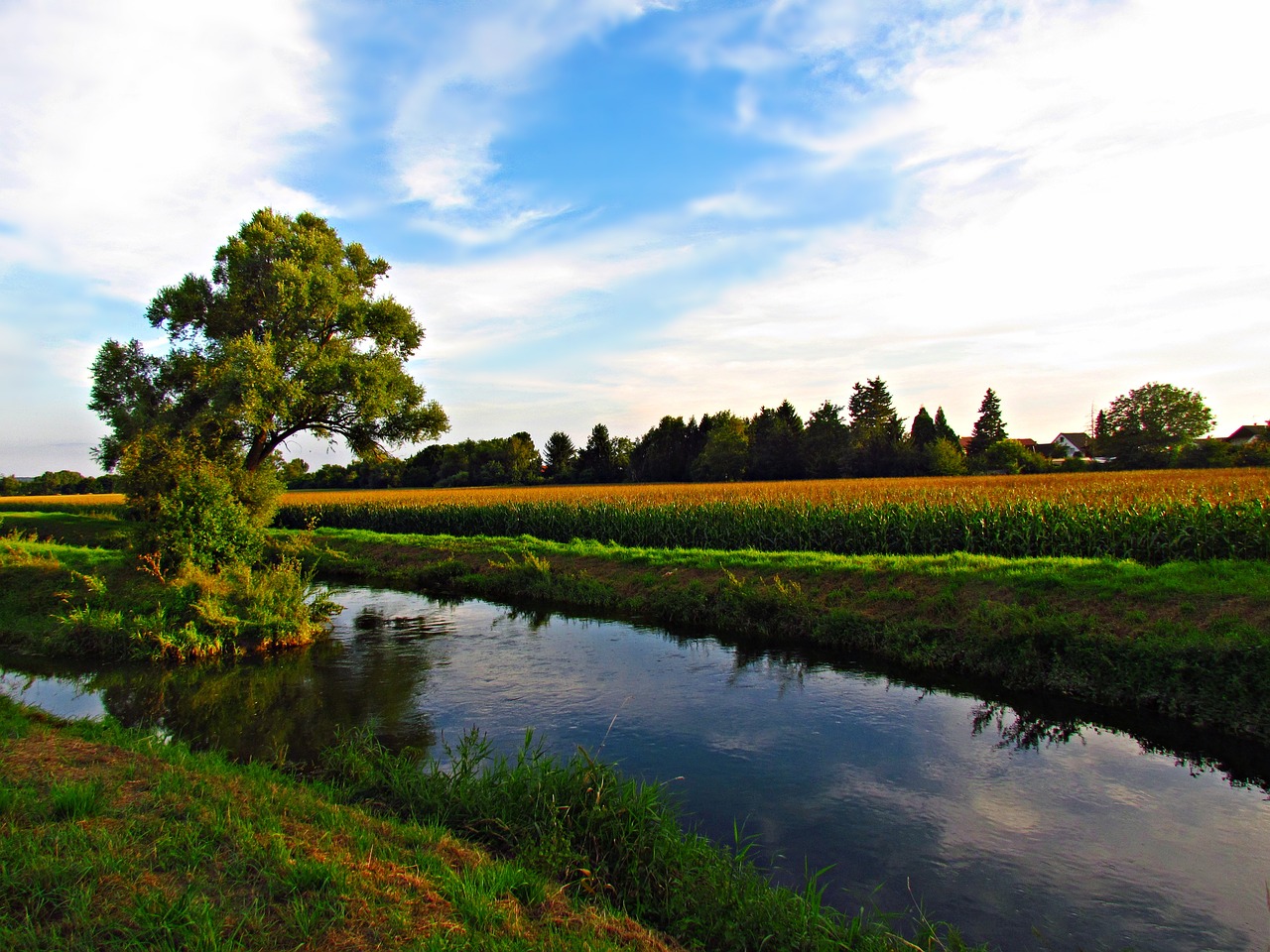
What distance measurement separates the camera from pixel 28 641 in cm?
1247

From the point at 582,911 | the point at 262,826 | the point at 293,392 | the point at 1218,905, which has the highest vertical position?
the point at 293,392

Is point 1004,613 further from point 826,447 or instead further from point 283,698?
point 826,447

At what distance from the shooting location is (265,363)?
68.2 ft

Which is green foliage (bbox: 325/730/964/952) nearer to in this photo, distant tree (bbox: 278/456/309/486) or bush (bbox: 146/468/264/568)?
bush (bbox: 146/468/264/568)

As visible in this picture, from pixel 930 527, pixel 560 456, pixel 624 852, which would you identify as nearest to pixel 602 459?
pixel 560 456

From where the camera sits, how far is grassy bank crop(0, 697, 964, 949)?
323 cm

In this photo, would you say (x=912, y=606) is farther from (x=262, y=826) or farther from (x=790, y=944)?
(x=262, y=826)

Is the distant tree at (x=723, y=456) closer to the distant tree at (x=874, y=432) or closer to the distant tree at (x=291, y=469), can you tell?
the distant tree at (x=874, y=432)

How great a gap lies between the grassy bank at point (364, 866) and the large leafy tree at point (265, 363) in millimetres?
17752

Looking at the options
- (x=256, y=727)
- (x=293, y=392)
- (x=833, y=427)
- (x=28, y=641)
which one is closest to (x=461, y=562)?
(x=293, y=392)

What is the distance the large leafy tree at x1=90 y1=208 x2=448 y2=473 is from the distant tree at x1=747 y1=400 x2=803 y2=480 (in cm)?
4184

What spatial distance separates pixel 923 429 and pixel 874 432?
10.1 m

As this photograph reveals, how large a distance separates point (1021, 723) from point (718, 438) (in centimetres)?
5797

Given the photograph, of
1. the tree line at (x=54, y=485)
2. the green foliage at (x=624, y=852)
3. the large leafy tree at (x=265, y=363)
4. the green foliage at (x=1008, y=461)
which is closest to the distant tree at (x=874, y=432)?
the green foliage at (x=1008, y=461)
